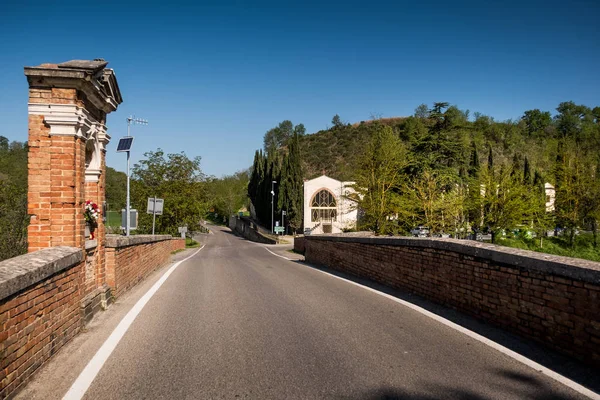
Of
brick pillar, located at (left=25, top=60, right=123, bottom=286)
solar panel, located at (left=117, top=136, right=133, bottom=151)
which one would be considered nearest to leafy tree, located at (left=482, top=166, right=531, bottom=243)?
solar panel, located at (left=117, top=136, right=133, bottom=151)

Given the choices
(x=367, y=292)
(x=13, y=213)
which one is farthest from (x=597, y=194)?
(x=13, y=213)

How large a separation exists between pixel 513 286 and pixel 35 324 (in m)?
5.33

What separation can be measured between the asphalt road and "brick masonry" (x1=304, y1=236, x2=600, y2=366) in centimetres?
67

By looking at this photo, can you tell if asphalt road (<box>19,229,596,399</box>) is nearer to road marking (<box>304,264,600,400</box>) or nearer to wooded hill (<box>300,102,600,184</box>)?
road marking (<box>304,264,600,400</box>)

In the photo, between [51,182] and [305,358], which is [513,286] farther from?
[51,182]

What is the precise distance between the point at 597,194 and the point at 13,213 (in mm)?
37050

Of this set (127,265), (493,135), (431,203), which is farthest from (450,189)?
(493,135)

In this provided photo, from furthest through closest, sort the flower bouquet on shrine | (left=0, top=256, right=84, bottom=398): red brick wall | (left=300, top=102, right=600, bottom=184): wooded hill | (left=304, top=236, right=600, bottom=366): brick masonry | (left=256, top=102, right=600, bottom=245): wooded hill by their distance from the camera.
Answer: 1. (left=300, top=102, right=600, bottom=184): wooded hill
2. (left=256, top=102, right=600, bottom=245): wooded hill
3. the flower bouquet on shrine
4. (left=304, top=236, right=600, bottom=366): brick masonry
5. (left=0, top=256, right=84, bottom=398): red brick wall

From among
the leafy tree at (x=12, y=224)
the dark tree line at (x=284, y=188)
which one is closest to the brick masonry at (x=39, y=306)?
the leafy tree at (x=12, y=224)

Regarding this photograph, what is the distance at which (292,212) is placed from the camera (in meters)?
59.1

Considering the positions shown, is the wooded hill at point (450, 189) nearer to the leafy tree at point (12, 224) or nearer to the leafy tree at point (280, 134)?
the leafy tree at point (12, 224)

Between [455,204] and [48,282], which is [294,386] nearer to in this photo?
[48,282]

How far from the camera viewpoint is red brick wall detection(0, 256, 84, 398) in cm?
328

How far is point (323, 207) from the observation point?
5988 centimetres
